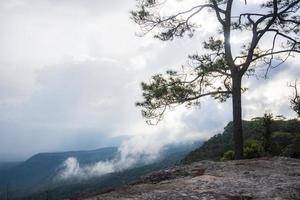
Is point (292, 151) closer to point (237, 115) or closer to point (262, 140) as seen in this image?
point (237, 115)

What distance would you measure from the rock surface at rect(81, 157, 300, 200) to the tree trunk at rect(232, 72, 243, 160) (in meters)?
4.37

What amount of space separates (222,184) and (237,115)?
352 inches

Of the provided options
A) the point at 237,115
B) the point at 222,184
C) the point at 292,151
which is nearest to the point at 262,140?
the point at 292,151

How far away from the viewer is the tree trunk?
19.3 meters

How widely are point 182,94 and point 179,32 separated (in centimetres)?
362

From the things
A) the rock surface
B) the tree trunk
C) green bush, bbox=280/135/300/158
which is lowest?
the rock surface

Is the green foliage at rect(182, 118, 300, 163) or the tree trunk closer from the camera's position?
the tree trunk

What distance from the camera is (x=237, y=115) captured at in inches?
770

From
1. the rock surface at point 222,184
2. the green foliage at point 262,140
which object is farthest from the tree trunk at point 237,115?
the green foliage at point 262,140

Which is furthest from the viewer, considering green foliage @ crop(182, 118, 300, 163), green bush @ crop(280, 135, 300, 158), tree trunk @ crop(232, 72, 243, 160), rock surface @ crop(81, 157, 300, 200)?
green foliage @ crop(182, 118, 300, 163)

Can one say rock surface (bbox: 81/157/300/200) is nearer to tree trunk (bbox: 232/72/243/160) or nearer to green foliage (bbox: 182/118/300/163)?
tree trunk (bbox: 232/72/243/160)

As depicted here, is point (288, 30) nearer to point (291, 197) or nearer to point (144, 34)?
point (144, 34)

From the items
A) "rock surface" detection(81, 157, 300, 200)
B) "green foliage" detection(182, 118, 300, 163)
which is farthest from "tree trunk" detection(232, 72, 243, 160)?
"green foliage" detection(182, 118, 300, 163)

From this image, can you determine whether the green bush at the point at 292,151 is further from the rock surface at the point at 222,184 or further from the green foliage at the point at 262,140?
the rock surface at the point at 222,184
